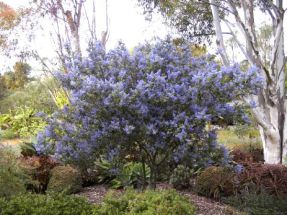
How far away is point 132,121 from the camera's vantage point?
5.60 meters

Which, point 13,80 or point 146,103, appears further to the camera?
point 13,80

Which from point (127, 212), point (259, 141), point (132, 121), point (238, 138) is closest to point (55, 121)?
point (132, 121)

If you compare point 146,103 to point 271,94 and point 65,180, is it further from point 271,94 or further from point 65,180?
point 271,94

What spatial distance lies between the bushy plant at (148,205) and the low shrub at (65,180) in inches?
103

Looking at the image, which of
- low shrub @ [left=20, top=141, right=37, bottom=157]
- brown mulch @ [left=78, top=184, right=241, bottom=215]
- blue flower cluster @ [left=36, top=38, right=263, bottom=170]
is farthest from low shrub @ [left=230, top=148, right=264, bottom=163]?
low shrub @ [left=20, top=141, right=37, bottom=157]

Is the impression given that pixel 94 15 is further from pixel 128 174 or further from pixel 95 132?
pixel 95 132

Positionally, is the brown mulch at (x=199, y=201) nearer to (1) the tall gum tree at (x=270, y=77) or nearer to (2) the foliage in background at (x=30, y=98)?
(1) the tall gum tree at (x=270, y=77)

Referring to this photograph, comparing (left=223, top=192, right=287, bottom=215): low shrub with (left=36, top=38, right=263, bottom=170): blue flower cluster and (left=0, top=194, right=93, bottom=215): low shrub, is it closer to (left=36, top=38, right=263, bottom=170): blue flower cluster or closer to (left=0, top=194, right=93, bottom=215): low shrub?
(left=36, top=38, right=263, bottom=170): blue flower cluster

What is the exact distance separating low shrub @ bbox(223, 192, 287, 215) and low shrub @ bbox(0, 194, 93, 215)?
2737 millimetres

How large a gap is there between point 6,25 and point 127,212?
14772 millimetres

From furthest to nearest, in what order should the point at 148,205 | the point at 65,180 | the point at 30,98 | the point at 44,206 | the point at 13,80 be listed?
the point at 13,80 → the point at 30,98 → the point at 65,180 → the point at 148,205 → the point at 44,206

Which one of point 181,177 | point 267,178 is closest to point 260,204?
point 267,178

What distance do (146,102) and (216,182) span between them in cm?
295

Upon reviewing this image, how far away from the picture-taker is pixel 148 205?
5.11 m
